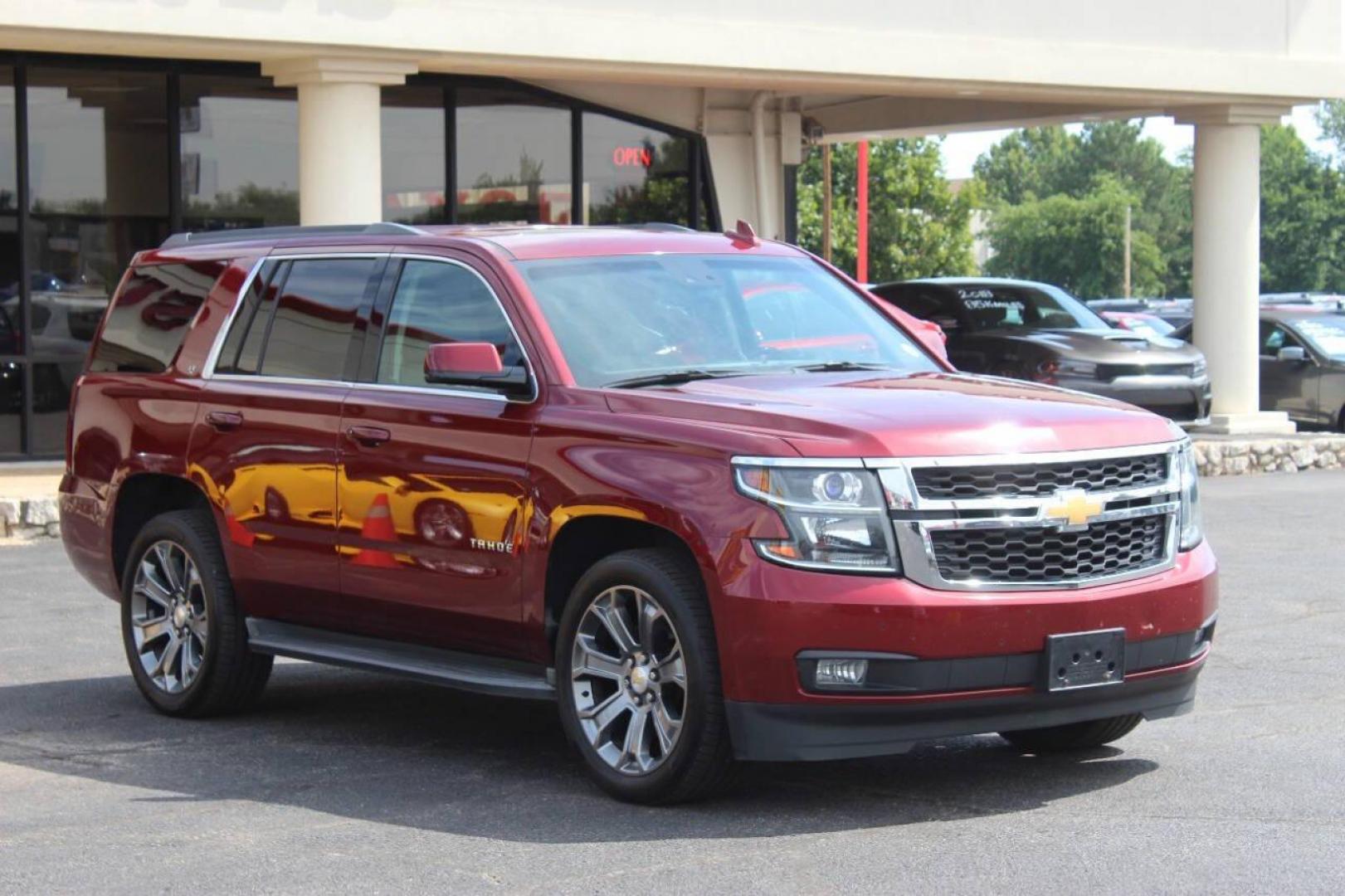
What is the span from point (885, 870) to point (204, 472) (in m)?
3.68

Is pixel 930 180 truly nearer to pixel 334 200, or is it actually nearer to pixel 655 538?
pixel 334 200

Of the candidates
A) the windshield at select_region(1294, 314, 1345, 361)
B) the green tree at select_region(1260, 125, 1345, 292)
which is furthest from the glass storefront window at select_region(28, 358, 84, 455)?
the green tree at select_region(1260, 125, 1345, 292)

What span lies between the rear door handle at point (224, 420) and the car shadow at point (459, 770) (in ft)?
3.86

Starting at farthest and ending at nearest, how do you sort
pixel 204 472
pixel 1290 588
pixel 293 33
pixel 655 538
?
pixel 293 33 < pixel 1290 588 < pixel 204 472 < pixel 655 538

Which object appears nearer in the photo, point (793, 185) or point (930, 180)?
point (793, 185)

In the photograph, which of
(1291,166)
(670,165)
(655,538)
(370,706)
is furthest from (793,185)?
(1291,166)

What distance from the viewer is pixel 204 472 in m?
8.47

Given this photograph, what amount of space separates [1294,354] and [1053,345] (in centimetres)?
532

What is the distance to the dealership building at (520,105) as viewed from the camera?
1731 cm

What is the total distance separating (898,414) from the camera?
6.63 meters

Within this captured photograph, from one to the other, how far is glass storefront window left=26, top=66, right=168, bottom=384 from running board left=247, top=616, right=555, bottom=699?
1143 centimetres

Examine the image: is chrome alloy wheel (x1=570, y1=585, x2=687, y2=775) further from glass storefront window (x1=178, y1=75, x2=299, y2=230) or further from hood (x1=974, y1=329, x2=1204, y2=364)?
hood (x1=974, y1=329, x2=1204, y2=364)

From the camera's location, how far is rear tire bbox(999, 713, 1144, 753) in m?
7.42

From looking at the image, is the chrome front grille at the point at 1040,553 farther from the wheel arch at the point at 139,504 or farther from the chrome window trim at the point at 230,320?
the wheel arch at the point at 139,504
